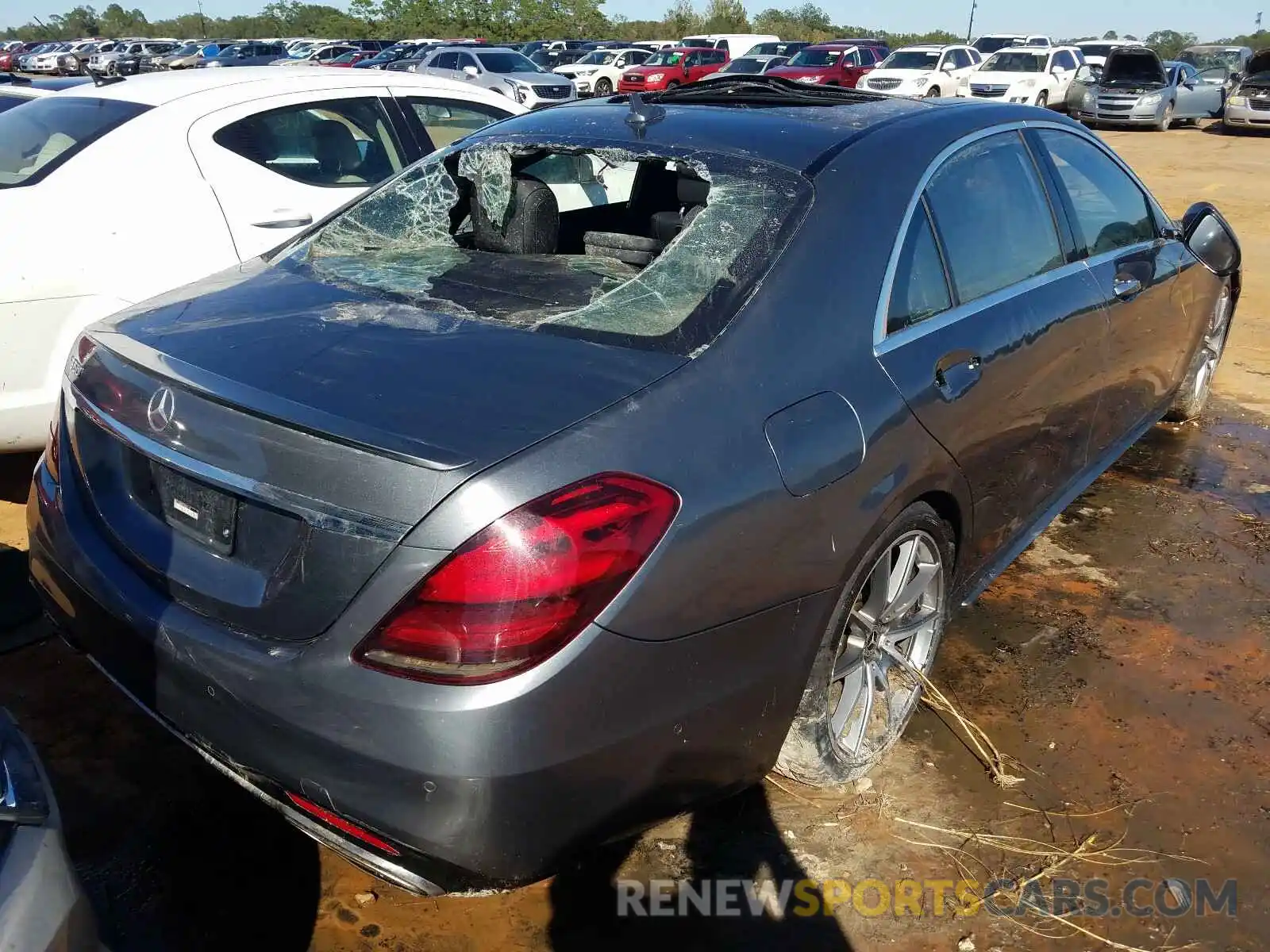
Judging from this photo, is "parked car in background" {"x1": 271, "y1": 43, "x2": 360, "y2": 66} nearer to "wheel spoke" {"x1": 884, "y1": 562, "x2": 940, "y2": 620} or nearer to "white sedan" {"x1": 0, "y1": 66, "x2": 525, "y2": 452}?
"white sedan" {"x1": 0, "y1": 66, "x2": 525, "y2": 452}

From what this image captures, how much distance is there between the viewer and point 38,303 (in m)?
3.98

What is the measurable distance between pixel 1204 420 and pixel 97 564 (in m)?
5.42

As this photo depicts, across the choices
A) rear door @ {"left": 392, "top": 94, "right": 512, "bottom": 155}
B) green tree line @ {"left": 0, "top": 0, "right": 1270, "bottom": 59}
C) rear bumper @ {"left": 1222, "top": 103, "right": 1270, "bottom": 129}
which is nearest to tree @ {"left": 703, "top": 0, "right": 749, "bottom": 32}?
green tree line @ {"left": 0, "top": 0, "right": 1270, "bottom": 59}

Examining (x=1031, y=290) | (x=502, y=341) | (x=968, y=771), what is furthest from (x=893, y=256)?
(x=968, y=771)

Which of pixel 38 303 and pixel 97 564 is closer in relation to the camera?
pixel 97 564

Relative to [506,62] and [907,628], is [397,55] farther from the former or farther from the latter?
[907,628]

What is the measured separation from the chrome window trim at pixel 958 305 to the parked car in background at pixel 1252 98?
69.2 ft

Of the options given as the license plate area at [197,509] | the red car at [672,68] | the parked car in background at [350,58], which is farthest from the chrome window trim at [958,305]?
the parked car in background at [350,58]

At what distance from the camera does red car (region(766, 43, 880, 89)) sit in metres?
25.8

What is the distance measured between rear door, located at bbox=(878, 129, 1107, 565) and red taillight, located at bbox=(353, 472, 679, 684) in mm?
977

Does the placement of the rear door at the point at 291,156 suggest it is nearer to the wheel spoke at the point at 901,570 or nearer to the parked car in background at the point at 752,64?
the wheel spoke at the point at 901,570

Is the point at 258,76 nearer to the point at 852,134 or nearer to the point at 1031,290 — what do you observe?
the point at 852,134

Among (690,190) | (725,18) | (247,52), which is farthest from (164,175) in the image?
(725,18)

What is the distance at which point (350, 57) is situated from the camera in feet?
118
